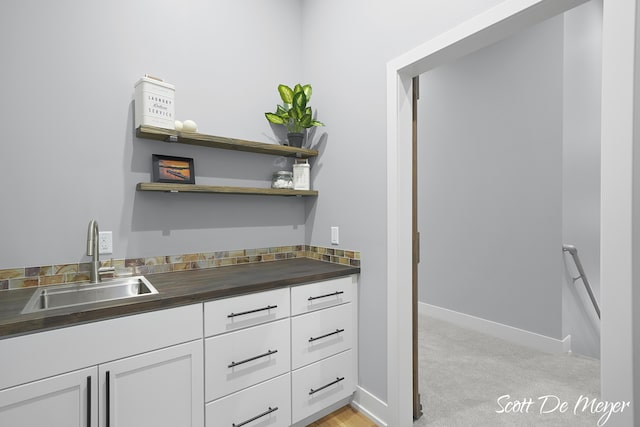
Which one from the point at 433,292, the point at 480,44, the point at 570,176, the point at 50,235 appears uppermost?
the point at 480,44

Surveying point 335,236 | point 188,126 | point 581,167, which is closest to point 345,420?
point 335,236

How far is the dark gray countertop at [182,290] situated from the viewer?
3.55ft

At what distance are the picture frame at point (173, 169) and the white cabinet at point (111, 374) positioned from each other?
0.82m

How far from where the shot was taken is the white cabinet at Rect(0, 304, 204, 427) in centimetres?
106

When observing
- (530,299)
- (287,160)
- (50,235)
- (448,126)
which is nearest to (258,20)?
(287,160)

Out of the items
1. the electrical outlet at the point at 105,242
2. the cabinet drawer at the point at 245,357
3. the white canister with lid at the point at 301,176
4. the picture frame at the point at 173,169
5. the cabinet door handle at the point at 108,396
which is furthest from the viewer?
the white canister with lid at the point at 301,176

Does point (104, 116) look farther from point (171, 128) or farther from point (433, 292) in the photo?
point (433, 292)

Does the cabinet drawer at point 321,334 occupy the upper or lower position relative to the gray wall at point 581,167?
lower

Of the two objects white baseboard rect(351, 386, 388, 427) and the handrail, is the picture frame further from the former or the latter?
the handrail

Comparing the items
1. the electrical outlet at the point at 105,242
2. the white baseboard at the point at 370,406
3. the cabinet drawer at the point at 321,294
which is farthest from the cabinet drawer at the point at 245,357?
the electrical outlet at the point at 105,242

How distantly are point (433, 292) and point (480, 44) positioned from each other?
294 cm

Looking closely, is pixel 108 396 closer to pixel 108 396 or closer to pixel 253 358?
pixel 108 396

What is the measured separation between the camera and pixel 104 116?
5.66ft

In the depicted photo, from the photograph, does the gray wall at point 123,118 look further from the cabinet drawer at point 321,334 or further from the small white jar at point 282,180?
the cabinet drawer at point 321,334
